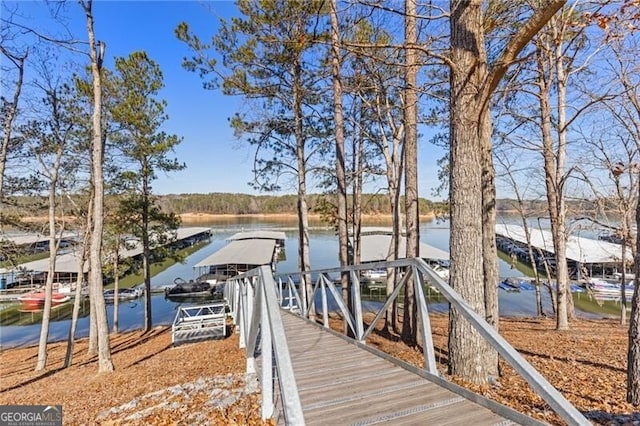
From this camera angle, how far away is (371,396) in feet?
7.78

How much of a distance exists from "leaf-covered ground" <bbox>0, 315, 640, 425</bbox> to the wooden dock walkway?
548mm

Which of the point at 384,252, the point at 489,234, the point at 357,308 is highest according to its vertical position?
the point at 489,234

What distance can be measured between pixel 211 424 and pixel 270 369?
823 millimetres

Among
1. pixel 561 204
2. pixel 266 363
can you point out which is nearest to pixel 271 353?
pixel 266 363

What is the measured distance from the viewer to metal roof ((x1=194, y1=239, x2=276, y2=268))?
20.3 m

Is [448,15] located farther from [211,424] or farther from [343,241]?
[343,241]

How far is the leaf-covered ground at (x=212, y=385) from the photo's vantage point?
276 centimetres

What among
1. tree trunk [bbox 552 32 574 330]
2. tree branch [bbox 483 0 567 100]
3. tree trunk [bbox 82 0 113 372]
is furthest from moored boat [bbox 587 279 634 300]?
tree trunk [bbox 82 0 113 372]

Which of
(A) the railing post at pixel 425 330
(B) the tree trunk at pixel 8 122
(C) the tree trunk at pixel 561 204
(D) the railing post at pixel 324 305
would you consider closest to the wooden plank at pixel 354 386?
(A) the railing post at pixel 425 330

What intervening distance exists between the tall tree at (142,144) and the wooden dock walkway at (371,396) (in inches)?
439

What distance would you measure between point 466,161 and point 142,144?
1206 cm

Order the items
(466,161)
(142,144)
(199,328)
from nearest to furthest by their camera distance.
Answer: (466,161) < (199,328) < (142,144)

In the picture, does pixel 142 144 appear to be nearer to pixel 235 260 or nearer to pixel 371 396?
pixel 235 260

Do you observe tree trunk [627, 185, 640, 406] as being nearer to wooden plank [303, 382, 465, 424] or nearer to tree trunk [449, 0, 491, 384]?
tree trunk [449, 0, 491, 384]
